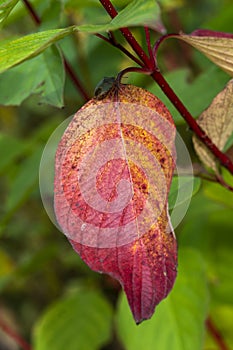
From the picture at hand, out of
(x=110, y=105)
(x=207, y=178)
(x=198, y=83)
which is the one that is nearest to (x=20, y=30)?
(x=198, y=83)

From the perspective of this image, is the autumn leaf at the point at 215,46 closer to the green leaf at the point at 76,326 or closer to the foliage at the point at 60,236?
the foliage at the point at 60,236

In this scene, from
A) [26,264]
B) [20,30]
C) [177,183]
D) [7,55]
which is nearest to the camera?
[7,55]

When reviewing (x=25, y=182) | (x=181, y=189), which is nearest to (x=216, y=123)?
(x=181, y=189)

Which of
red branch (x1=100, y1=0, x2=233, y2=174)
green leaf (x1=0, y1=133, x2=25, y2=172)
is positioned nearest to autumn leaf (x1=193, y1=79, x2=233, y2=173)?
red branch (x1=100, y1=0, x2=233, y2=174)

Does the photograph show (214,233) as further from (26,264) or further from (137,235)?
(137,235)

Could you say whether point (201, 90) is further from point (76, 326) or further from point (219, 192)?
point (76, 326)

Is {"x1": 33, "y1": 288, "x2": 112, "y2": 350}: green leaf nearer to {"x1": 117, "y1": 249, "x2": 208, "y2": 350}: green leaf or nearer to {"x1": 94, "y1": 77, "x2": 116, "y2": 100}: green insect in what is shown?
{"x1": 117, "y1": 249, "x2": 208, "y2": 350}: green leaf
